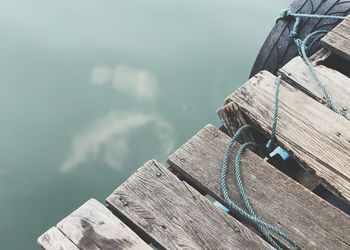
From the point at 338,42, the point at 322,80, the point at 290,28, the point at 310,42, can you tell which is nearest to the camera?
the point at 322,80

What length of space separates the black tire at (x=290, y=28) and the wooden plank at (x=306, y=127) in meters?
1.13

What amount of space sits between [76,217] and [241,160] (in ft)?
2.72

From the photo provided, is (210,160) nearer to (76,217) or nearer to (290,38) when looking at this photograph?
(76,217)

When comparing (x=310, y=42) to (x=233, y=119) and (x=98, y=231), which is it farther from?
(x=98, y=231)

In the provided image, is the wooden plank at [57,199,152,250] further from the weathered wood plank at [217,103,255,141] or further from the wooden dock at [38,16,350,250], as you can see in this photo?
the weathered wood plank at [217,103,255,141]

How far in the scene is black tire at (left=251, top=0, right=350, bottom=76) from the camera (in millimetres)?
3832

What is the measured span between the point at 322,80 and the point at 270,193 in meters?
0.86

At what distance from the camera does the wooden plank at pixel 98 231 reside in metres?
2.12

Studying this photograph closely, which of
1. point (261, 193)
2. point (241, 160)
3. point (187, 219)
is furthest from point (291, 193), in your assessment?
point (187, 219)

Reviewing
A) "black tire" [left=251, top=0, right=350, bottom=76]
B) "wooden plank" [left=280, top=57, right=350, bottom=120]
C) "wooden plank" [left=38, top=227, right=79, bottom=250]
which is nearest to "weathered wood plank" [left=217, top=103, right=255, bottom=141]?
"wooden plank" [left=280, top=57, right=350, bottom=120]

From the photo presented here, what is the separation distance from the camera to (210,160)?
243cm

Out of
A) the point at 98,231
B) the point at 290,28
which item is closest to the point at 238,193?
the point at 98,231

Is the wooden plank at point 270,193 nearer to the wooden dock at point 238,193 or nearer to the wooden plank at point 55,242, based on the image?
the wooden dock at point 238,193

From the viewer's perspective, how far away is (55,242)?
84.4 inches
